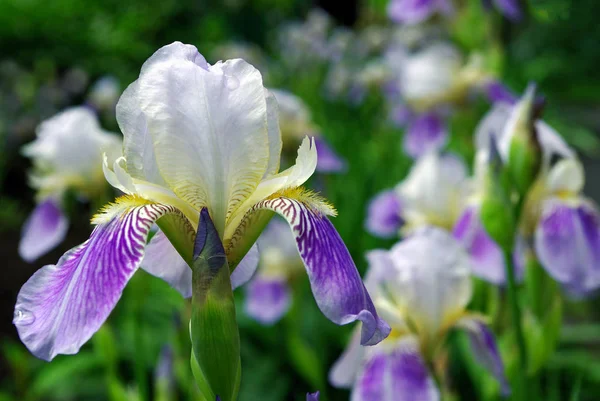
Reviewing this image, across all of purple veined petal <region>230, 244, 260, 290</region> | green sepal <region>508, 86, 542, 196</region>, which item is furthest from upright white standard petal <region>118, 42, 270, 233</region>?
green sepal <region>508, 86, 542, 196</region>

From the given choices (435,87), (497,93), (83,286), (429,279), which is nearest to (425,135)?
(435,87)

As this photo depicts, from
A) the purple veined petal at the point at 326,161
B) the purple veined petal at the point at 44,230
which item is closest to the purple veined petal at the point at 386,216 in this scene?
the purple veined petal at the point at 326,161

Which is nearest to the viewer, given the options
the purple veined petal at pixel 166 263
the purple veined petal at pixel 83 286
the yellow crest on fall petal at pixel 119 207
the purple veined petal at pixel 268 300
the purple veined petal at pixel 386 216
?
the purple veined petal at pixel 83 286

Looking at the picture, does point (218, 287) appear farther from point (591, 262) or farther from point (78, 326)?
point (591, 262)

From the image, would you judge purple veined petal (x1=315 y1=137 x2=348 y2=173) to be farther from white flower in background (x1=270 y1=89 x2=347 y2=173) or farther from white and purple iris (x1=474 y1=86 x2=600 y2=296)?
white and purple iris (x1=474 y1=86 x2=600 y2=296)

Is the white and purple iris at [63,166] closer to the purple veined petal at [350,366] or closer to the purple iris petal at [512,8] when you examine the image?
the purple veined petal at [350,366]

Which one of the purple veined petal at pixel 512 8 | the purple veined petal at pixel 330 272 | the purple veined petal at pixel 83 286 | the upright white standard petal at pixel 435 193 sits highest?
the purple veined petal at pixel 330 272
